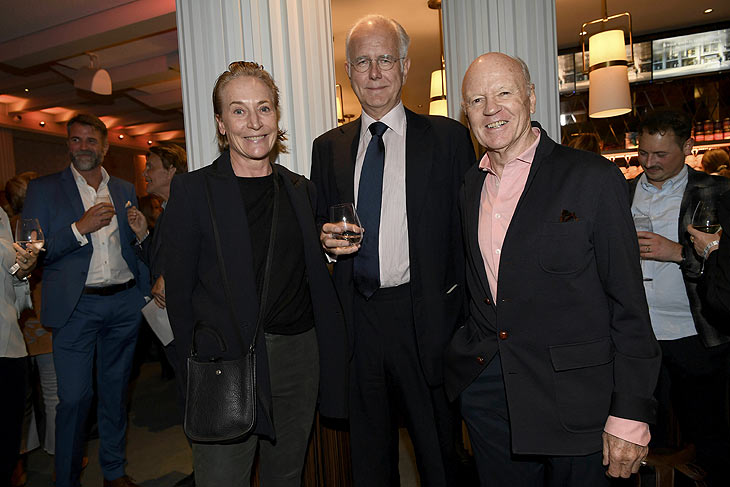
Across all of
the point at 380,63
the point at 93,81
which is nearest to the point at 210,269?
the point at 380,63

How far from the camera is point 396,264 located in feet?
6.25

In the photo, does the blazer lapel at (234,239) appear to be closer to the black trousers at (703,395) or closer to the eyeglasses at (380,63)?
the eyeglasses at (380,63)

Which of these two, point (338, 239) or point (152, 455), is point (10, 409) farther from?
point (338, 239)

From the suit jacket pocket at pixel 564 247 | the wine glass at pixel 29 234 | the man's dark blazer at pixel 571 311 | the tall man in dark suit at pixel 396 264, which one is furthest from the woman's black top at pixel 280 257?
the wine glass at pixel 29 234

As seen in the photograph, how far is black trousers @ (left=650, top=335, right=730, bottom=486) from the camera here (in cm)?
249

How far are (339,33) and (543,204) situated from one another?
241 inches

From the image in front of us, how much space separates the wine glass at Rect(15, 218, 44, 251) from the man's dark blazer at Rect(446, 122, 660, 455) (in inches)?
79.1

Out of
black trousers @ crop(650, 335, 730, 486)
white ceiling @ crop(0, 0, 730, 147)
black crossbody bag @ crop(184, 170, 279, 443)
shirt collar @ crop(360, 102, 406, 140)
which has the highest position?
white ceiling @ crop(0, 0, 730, 147)

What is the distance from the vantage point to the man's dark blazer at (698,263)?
7.58 feet

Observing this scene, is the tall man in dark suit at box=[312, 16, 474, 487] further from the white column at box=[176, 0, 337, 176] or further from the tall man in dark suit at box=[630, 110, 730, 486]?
the tall man in dark suit at box=[630, 110, 730, 486]

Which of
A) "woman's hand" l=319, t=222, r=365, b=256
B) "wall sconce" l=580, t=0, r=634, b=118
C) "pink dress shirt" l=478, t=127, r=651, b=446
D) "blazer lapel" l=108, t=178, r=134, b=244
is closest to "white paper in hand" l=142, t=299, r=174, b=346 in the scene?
"blazer lapel" l=108, t=178, r=134, b=244

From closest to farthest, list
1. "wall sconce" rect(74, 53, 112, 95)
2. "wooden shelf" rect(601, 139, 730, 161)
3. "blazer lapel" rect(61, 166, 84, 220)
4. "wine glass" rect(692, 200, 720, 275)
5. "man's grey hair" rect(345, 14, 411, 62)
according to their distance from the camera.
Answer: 1. "man's grey hair" rect(345, 14, 411, 62)
2. "wine glass" rect(692, 200, 720, 275)
3. "blazer lapel" rect(61, 166, 84, 220)
4. "wooden shelf" rect(601, 139, 730, 161)
5. "wall sconce" rect(74, 53, 112, 95)

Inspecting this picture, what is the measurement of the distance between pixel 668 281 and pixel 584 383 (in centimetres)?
142

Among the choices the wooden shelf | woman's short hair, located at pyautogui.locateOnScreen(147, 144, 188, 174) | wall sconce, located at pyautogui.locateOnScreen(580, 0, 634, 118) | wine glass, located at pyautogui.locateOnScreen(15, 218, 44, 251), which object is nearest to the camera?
wine glass, located at pyautogui.locateOnScreen(15, 218, 44, 251)
